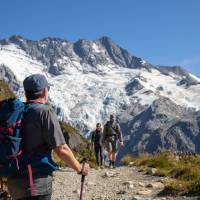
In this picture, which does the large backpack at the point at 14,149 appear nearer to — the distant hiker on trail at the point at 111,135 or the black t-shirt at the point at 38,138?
the black t-shirt at the point at 38,138

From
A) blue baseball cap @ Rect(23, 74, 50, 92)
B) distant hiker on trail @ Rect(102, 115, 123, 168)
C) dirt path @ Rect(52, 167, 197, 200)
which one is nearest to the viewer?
blue baseball cap @ Rect(23, 74, 50, 92)

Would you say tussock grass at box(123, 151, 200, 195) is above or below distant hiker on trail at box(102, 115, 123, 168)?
below

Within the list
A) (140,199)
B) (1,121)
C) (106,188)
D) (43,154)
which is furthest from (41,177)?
(106,188)

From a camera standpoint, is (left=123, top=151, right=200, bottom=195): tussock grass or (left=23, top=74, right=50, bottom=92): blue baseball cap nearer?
(left=23, top=74, right=50, bottom=92): blue baseball cap

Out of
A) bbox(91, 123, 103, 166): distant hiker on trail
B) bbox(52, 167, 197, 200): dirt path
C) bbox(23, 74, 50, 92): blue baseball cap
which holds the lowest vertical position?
bbox(52, 167, 197, 200): dirt path

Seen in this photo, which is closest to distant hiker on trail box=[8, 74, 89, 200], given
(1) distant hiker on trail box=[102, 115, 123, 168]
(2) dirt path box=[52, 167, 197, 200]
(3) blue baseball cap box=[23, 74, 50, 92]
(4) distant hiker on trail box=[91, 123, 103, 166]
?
(3) blue baseball cap box=[23, 74, 50, 92]

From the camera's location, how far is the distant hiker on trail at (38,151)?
20.7 feet

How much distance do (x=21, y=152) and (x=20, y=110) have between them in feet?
1.49

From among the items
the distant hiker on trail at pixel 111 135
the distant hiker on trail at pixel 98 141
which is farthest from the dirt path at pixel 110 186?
the distant hiker on trail at pixel 98 141

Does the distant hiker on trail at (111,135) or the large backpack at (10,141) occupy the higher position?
the distant hiker on trail at (111,135)

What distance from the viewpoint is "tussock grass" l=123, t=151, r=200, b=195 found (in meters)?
14.3

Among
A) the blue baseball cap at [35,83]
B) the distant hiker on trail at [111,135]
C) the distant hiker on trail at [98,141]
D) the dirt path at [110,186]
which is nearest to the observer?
the blue baseball cap at [35,83]

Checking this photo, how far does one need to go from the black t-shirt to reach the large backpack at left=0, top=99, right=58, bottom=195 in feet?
0.19

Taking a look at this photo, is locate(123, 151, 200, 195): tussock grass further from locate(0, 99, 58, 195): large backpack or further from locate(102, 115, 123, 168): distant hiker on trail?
locate(0, 99, 58, 195): large backpack
